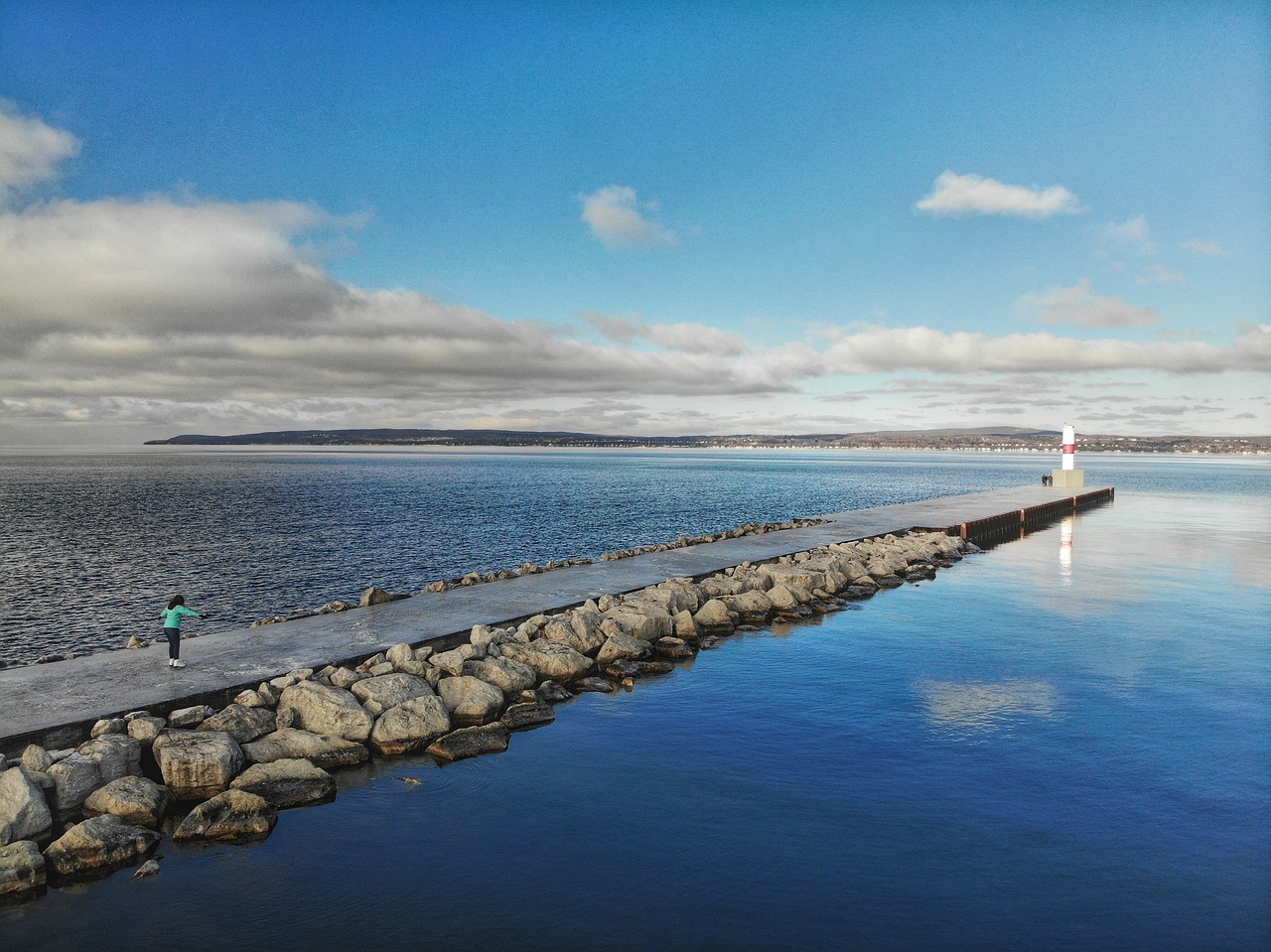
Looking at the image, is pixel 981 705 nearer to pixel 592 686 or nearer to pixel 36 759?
pixel 592 686

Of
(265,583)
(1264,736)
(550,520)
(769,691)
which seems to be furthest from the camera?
(550,520)

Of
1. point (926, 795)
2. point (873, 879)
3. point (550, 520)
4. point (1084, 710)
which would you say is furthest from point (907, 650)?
point (550, 520)

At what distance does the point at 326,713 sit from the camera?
9320mm

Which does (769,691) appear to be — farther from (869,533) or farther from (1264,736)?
(869,533)

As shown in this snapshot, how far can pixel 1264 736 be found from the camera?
31.9 ft

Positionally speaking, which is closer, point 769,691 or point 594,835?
point 594,835

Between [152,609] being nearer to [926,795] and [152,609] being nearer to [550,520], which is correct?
[926,795]

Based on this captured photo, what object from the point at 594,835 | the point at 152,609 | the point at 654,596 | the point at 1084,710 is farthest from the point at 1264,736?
the point at 152,609

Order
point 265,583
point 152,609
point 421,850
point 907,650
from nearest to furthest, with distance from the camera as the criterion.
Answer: point 421,850
point 907,650
point 152,609
point 265,583

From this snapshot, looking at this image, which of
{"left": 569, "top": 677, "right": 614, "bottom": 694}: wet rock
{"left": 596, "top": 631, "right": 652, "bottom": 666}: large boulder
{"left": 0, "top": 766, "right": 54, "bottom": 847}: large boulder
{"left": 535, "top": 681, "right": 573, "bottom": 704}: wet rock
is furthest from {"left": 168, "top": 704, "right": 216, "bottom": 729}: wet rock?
{"left": 596, "top": 631, "right": 652, "bottom": 666}: large boulder

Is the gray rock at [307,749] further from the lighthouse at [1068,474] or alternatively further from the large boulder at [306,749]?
the lighthouse at [1068,474]

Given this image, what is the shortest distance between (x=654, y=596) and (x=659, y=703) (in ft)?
14.4

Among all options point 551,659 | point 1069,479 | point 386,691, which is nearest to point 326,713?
point 386,691

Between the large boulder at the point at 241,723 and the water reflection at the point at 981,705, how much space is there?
321 inches
